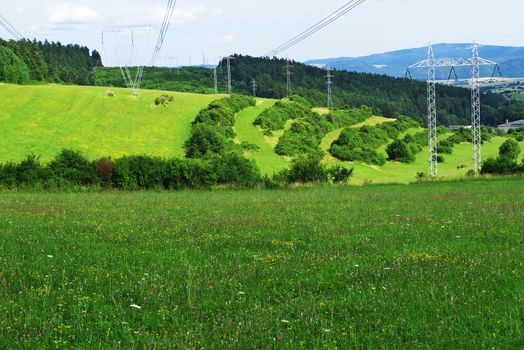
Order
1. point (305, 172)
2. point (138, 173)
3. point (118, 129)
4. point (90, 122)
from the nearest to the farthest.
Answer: point (138, 173) < point (305, 172) < point (118, 129) < point (90, 122)

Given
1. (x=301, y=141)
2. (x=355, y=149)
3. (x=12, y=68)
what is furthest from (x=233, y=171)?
(x=12, y=68)

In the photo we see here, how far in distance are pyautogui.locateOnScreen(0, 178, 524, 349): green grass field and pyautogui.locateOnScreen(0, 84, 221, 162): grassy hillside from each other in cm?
8041

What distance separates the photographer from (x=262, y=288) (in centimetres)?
994

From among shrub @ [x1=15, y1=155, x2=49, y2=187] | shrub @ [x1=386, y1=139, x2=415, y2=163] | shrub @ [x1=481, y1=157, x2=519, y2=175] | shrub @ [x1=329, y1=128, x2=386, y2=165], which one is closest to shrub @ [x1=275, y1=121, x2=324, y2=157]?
shrub @ [x1=329, y1=128, x2=386, y2=165]

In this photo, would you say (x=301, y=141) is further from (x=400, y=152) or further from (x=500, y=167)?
(x=500, y=167)

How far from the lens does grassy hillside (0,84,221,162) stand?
97.2 meters

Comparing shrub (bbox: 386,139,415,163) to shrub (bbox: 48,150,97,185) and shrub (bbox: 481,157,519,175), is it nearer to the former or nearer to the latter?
shrub (bbox: 481,157,519,175)

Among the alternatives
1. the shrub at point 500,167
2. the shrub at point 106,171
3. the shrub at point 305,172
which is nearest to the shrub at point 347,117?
the shrub at point 500,167

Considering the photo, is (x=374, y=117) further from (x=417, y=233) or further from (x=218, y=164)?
(x=417, y=233)

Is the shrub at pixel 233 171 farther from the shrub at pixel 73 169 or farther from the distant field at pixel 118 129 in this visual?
the distant field at pixel 118 129

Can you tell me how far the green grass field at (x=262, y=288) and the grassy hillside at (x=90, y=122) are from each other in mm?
80411

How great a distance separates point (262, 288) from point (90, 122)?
109610mm

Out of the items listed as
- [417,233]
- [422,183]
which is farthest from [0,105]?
[417,233]

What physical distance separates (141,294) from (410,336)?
462 cm
